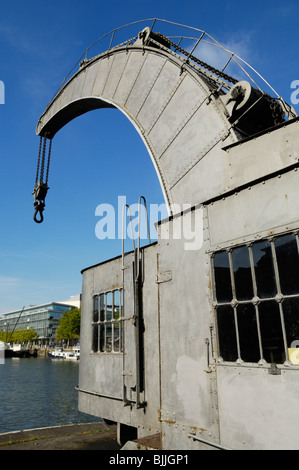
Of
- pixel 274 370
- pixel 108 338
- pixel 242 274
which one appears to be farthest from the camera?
pixel 108 338

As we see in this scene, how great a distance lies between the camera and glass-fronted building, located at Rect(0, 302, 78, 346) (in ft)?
336

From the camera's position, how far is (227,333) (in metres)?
4.42

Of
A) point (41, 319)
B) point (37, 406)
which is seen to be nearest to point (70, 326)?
point (41, 319)

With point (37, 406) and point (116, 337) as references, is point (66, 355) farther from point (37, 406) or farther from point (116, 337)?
point (116, 337)

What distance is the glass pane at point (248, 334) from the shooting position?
409 cm

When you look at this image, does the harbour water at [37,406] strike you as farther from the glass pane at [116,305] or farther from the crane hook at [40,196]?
the glass pane at [116,305]

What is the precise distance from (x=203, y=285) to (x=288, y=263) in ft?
4.40

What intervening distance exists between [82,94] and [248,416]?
11.1 metres

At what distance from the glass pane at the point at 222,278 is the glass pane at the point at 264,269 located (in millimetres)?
445

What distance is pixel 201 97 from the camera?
7.23 meters

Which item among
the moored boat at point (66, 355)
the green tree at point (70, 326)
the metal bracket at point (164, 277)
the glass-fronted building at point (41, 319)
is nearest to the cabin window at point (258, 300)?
the metal bracket at point (164, 277)

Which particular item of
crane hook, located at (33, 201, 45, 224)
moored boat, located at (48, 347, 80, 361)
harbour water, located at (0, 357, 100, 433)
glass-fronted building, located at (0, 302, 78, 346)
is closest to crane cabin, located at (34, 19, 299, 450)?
crane hook, located at (33, 201, 45, 224)
